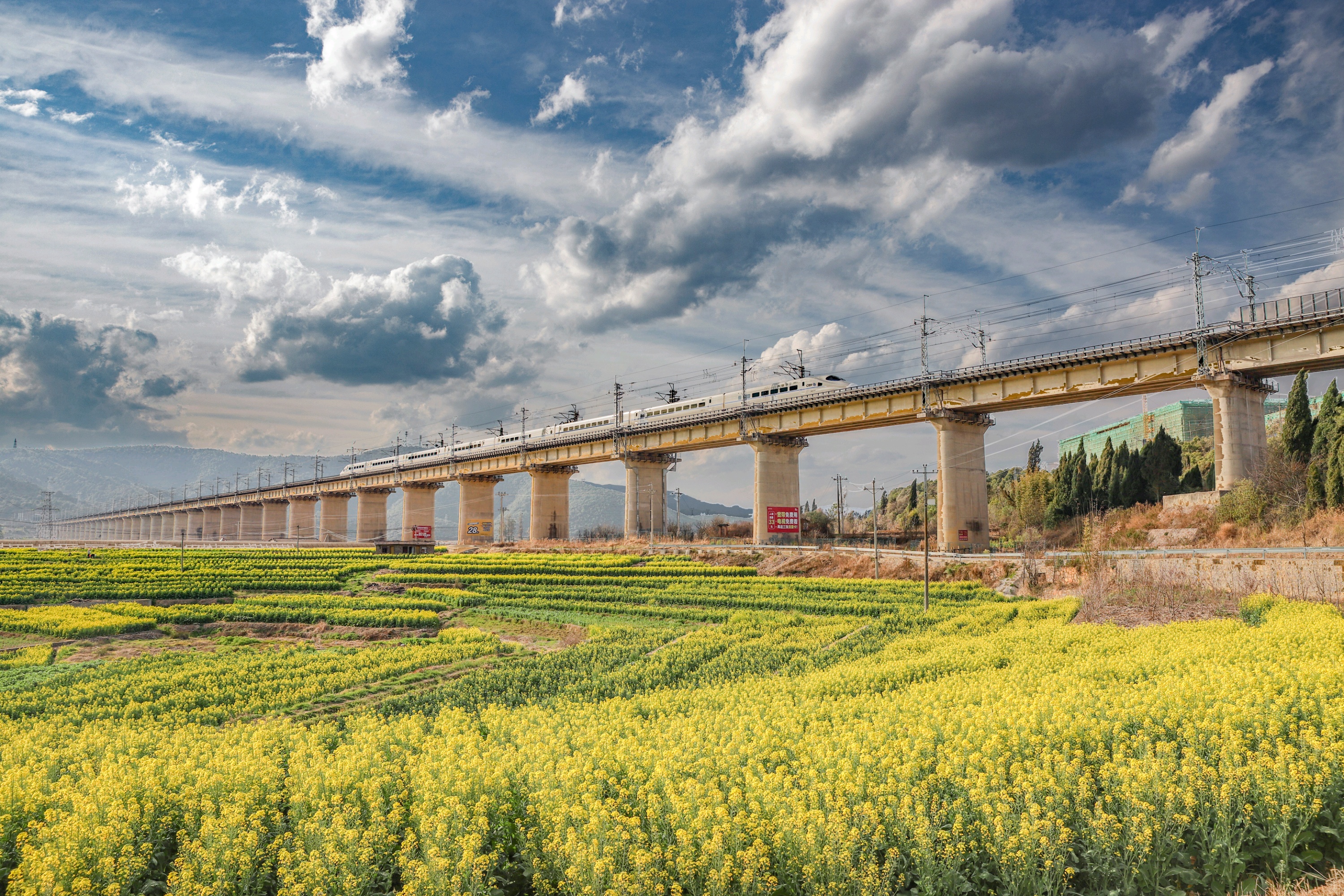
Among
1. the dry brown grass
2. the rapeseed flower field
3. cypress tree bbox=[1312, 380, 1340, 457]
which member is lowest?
the dry brown grass

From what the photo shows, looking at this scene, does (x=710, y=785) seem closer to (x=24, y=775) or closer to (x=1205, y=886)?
(x=1205, y=886)

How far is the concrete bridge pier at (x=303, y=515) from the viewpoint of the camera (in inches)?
5364

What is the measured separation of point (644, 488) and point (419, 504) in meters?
46.0

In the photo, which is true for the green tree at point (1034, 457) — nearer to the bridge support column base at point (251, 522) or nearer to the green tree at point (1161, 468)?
the green tree at point (1161, 468)

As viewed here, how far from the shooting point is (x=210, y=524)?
557ft

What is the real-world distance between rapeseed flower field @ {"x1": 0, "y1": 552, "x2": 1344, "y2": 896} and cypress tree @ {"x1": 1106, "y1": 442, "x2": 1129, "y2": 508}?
46.2 m

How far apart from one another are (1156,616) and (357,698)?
2886 cm

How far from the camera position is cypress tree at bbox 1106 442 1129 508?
59156 mm

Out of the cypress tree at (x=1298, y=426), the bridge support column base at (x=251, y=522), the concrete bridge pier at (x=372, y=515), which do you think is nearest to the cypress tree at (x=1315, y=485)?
the cypress tree at (x=1298, y=426)

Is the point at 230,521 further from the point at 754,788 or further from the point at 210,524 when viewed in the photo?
the point at 754,788

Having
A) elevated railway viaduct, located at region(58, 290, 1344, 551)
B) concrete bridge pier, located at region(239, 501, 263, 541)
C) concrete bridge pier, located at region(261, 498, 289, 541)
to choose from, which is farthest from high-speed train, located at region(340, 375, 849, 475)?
concrete bridge pier, located at region(239, 501, 263, 541)

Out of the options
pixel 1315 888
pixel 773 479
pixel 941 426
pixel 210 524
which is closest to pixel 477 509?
pixel 773 479

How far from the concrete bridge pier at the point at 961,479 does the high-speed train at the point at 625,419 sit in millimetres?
9198

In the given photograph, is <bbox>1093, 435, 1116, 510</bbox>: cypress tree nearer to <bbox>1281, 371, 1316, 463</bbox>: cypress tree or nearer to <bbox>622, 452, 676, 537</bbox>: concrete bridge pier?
<bbox>1281, 371, 1316, 463</bbox>: cypress tree
